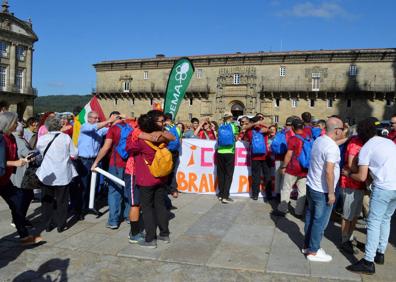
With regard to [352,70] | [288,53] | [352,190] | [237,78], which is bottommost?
[352,190]

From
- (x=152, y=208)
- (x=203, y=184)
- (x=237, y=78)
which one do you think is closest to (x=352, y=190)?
(x=152, y=208)

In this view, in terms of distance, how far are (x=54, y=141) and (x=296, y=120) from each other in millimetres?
3927

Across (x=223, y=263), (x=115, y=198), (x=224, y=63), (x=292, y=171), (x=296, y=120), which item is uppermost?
(x=224, y=63)

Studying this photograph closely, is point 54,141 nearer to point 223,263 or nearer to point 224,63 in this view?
point 223,263

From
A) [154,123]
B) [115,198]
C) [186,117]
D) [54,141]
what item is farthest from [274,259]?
[186,117]

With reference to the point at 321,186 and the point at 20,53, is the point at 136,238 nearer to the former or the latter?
the point at 321,186

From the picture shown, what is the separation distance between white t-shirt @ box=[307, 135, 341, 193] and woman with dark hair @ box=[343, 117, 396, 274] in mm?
297

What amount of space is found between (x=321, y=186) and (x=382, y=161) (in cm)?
72

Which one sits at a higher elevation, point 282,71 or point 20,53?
point 20,53

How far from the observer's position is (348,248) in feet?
16.4

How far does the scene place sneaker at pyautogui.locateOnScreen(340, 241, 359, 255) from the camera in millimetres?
4953

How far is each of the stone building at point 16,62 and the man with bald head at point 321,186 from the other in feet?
170

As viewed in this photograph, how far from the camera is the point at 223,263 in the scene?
14.8 feet

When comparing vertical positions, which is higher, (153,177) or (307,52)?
(307,52)
